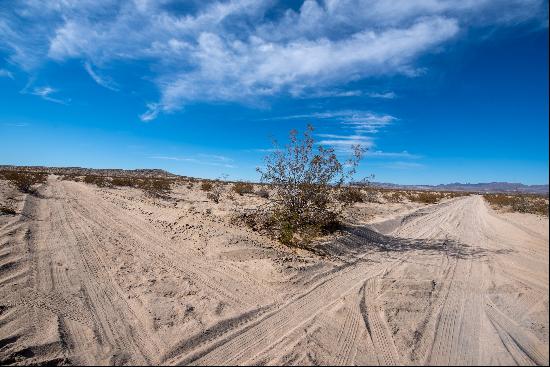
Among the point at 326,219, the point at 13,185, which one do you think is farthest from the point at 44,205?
the point at 326,219

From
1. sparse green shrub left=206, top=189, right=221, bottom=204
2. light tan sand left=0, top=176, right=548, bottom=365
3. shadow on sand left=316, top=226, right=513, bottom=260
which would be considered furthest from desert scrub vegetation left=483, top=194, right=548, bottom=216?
sparse green shrub left=206, top=189, right=221, bottom=204

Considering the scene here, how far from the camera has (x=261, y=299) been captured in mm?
6184

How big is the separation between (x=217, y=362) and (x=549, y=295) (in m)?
3.42

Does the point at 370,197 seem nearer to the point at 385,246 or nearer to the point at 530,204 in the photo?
the point at 385,246

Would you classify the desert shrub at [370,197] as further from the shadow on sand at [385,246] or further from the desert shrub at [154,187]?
the desert shrub at [154,187]

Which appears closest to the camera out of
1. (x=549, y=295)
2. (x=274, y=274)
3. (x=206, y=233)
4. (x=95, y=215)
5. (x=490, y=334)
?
(x=549, y=295)

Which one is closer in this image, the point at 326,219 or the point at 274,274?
the point at 274,274

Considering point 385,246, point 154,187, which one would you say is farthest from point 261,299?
point 154,187

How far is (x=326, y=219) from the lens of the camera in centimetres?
1118

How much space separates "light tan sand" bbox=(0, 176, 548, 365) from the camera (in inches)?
170

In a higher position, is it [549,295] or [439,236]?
[549,295]

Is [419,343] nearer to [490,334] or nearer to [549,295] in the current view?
[490,334]

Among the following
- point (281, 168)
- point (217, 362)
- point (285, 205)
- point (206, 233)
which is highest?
point (281, 168)

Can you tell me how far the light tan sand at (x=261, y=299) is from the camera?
4.32 metres
